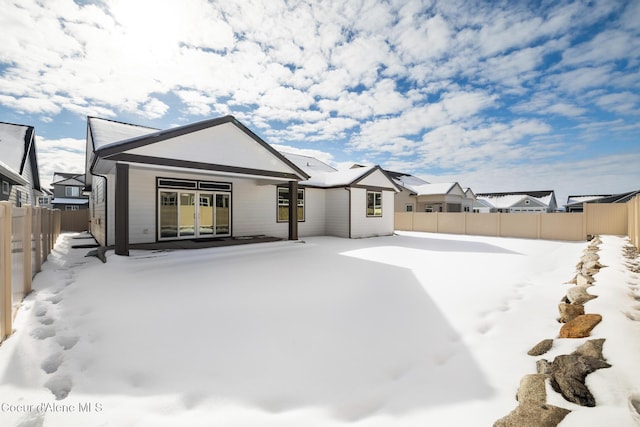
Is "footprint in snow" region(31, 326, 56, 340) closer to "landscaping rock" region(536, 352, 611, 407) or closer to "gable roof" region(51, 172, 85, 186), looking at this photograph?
"landscaping rock" region(536, 352, 611, 407)

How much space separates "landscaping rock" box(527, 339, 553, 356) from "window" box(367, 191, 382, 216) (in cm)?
1228

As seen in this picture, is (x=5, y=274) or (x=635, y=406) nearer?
(x=635, y=406)

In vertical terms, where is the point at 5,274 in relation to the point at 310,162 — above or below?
below

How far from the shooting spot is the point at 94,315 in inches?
152

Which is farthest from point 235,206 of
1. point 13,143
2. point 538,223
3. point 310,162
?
point 538,223

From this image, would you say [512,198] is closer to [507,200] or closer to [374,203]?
[507,200]

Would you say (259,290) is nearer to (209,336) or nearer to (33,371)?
(209,336)

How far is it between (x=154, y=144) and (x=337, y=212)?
921 cm

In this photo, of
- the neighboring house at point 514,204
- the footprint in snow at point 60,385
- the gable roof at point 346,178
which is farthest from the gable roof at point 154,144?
the neighboring house at point 514,204

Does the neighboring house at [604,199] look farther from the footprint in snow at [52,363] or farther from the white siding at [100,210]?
the white siding at [100,210]

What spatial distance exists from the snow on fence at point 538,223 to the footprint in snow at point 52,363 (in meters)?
16.1

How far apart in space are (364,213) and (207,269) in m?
9.65

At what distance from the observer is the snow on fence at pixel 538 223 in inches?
495

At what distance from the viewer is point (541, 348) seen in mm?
2803
